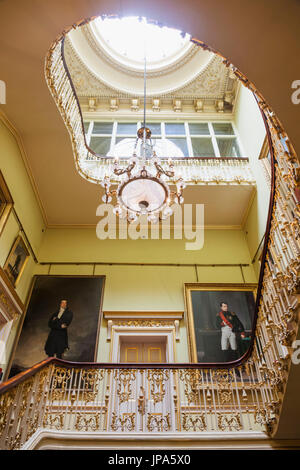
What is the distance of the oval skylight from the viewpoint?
38.4ft

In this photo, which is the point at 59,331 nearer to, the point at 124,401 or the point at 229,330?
the point at 124,401

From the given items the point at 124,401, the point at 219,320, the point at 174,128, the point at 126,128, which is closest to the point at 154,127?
the point at 174,128

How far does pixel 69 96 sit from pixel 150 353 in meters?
6.05

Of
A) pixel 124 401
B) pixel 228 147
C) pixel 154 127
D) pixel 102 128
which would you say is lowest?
pixel 124 401

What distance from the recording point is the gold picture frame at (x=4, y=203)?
635 cm

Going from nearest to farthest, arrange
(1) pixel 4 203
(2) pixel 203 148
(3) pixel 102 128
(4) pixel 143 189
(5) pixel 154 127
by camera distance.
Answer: (4) pixel 143 189
(1) pixel 4 203
(2) pixel 203 148
(3) pixel 102 128
(5) pixel 154 127

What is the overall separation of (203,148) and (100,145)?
3337mm

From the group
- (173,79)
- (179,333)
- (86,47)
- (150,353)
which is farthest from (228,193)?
(86,47)

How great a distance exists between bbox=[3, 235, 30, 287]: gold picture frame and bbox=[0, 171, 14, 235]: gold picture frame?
741mm

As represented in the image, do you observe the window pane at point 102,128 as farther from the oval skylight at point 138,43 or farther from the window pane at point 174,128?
the oval skylight at point 138,43

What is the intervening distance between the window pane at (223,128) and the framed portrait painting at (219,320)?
5.60 m

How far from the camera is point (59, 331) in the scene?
7.00 meters

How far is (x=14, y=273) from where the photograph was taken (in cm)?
698

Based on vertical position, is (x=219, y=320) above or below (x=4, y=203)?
below
